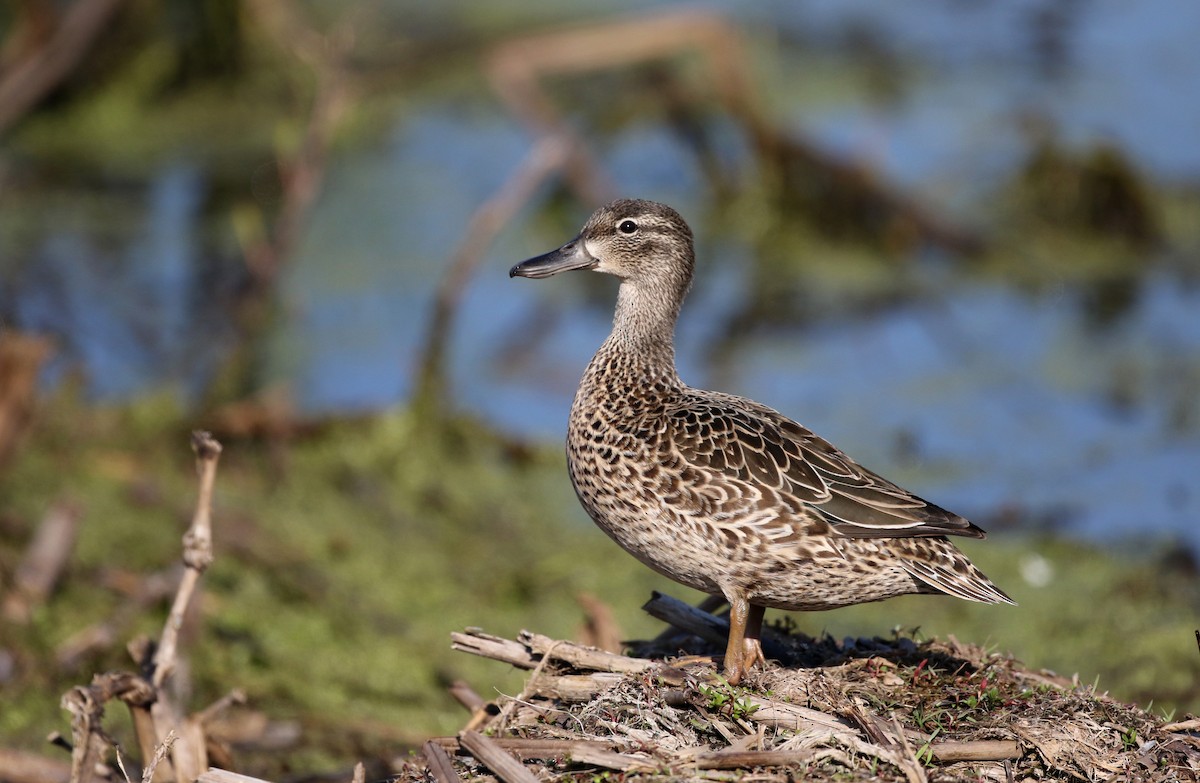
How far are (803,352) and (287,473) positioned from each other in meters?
3.35

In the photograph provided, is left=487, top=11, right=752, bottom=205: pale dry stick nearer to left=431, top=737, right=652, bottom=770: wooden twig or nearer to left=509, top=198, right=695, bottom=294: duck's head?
left=509, top=198, right=695, bottom=294: duck's head

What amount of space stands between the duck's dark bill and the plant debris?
1.41 m

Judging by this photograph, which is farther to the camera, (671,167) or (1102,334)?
(671,167)

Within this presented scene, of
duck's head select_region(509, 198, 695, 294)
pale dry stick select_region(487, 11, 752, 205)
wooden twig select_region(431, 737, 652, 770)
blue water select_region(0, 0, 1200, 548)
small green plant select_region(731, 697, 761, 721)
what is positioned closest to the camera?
Result: wooden twig select_region(431, 737, 652, 770)

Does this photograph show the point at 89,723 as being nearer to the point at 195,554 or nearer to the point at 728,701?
the point at 195,554

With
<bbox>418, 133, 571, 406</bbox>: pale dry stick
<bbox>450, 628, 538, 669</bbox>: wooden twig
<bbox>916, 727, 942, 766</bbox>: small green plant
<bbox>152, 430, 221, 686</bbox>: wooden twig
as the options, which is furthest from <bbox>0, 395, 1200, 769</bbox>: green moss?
<bbox>916, 727, 942, 766</bbox>: small green plant

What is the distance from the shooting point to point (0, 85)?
31.0 ft

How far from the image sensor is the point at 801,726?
12.7 ft

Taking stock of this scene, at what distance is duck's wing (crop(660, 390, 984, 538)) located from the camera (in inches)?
167

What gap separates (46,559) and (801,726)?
150 inches

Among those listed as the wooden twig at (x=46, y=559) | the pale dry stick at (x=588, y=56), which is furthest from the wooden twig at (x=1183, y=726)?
the pale dry stick at (x=588, y=56)

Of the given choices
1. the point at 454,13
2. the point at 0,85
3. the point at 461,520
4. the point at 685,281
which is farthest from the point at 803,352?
the point at 454,13

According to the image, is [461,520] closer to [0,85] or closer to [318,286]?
[318,286]

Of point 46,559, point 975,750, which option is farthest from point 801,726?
point 46,559
